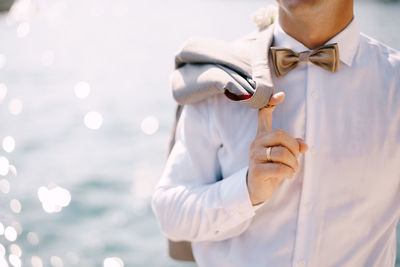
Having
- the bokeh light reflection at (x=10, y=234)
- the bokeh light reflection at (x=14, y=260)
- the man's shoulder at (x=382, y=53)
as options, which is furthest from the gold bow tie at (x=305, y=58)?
the bokeh light reflection at (x=10, y=234)

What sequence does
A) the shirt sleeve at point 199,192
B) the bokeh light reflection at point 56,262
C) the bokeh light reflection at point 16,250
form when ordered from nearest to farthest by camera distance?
the shirt sleeve at point 199,192 < the bokeh light reflection at point 56,262 < the bokeh light reflection at point 16,250

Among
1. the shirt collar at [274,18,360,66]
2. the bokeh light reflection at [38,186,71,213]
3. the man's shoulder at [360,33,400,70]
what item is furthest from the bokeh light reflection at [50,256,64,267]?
the man's shoulder at [360,33,400,70]

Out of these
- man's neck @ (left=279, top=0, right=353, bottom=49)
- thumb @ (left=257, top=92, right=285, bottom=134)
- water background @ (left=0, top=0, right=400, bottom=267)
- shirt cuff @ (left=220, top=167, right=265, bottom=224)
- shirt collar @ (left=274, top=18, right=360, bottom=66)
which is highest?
man's neck @ (left=279, top=0, right=353, bottom=49)

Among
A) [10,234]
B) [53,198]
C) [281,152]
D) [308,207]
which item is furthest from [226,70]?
[53,198]

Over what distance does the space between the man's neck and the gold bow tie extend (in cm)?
5

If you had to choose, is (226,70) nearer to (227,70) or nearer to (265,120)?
(227,70)

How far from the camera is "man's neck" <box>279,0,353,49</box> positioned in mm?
1169

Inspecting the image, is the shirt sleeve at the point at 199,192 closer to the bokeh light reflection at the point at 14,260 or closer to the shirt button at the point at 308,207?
the shirt button at the point at 308,207

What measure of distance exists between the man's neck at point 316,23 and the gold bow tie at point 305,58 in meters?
0.05

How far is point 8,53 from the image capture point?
8945mm

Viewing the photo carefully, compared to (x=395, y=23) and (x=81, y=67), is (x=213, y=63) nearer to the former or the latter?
(x=81, y=67)

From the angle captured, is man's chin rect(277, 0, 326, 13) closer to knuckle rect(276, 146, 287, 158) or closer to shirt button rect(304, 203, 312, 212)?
knuckle rect(276, 146, 287, 158)

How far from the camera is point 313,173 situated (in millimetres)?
1203

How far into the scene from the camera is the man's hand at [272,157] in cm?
108
